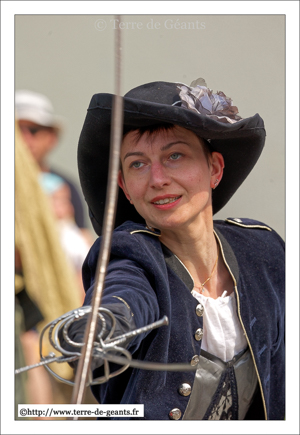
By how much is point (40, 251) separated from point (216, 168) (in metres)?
0.87

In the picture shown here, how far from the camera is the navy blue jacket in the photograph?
4.99ft

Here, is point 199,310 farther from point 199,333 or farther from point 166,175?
point 166,175

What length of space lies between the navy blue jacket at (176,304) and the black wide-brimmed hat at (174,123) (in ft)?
0.64

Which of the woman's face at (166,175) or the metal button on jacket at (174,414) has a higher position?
the woman's face at (166,175)

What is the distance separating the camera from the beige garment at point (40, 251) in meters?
2.19

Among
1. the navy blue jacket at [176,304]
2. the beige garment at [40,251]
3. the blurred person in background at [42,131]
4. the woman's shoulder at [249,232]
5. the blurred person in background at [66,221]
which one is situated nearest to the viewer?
the navy blue jacket at [176,304]

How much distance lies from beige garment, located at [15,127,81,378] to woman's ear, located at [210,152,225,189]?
68 centimetres

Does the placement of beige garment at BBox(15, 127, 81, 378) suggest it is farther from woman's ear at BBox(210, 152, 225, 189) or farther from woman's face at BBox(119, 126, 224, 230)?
woman's ear at BBox(210, 152, 225, 189)

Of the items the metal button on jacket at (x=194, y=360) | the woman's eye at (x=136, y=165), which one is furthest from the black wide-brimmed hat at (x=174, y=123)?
the metal button on jacket at (x=194, y=360)

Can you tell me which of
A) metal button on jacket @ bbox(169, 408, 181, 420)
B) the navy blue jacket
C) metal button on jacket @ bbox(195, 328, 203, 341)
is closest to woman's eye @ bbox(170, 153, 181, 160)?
the navy blue jacket

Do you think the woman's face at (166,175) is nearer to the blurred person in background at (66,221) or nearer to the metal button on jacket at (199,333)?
the metal button on jacket at (199,333)

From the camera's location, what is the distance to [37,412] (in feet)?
5.55

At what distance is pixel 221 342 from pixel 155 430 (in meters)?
0.33
